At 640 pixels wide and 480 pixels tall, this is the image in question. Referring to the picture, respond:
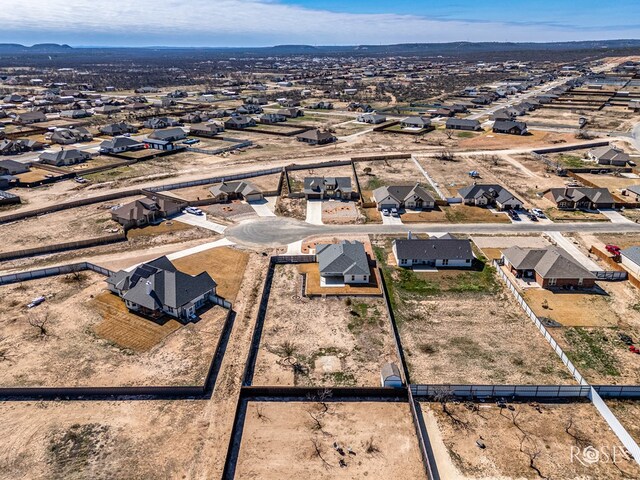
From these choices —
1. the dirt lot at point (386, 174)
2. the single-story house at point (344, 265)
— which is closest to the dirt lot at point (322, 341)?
the single-story house at point (344, 265)

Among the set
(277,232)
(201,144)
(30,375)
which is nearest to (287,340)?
(30,375)

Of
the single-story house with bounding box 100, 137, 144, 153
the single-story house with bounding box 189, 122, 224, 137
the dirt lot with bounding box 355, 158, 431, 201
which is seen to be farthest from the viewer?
the single-story house with bounding box 189, 122, 224, 137

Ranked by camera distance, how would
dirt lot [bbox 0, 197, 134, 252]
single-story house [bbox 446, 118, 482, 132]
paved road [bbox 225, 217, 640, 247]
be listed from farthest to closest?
single-story house [bbox 446, 118, 482, 132]
paved road [bbox 225, 217, 640, 247]
dirt lot [bbox 0, 197, 134, 252]

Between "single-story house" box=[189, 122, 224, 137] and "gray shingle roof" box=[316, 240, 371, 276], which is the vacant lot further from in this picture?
"single-story house" box=[189, 122, 224, 137]

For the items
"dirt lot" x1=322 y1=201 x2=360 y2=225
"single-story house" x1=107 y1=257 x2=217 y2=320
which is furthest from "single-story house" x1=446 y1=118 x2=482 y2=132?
"single-story house" x1=107 y1=257 x2=217 y2=320

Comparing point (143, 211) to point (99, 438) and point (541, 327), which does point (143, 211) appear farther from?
point (541, 327)

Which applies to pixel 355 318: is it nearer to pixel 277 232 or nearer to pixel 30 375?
pixel 277 232

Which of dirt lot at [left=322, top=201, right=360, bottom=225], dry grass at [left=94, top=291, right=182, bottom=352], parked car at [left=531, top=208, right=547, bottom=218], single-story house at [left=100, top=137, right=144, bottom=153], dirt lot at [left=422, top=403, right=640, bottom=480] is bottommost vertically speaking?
dirt lot at [left=422, top=403, right=640, bottom=480]
